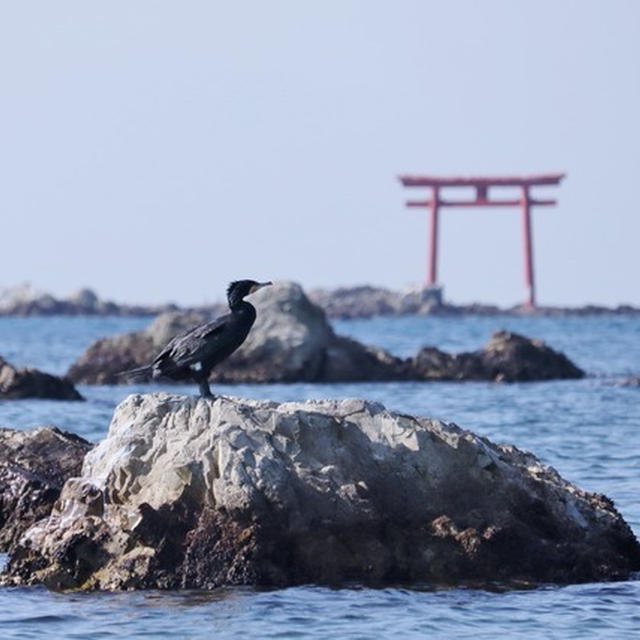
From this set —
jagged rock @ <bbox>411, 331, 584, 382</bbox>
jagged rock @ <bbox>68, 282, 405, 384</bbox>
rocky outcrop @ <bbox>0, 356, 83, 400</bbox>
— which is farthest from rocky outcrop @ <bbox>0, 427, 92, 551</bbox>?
jagged rock @ <bbox>411, 331, 584, 382</bbox>

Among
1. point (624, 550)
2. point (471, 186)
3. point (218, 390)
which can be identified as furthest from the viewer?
point (471, 186)

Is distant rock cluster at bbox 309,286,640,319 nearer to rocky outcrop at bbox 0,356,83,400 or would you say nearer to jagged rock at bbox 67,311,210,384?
jagged rock at bbox 67,311,210,384

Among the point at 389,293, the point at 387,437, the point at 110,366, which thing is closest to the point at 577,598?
the point at 387,437

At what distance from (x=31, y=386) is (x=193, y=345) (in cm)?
1600

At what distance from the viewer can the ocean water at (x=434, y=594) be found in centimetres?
1131

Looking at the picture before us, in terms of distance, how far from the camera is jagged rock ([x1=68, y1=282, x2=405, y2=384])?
113ft

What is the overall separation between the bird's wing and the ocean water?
1578 mm

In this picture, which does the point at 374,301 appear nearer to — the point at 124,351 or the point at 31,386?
the point at 124,351

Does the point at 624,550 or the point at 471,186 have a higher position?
the point at 471,186

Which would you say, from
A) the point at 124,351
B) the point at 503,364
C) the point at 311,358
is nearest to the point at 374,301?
the point at 124,351

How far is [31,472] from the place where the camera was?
14766mm

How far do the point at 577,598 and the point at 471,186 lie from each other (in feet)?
273

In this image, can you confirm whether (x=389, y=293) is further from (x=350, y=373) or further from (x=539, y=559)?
(x=539, y=559)

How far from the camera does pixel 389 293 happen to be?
109 m
